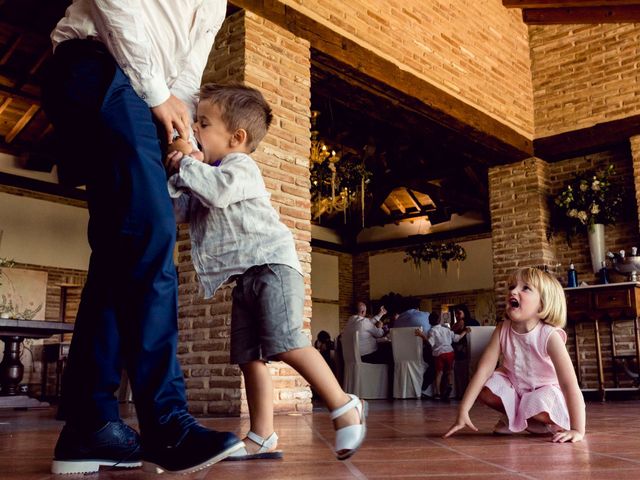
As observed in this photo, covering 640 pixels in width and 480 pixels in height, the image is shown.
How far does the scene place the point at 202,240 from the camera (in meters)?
1.77

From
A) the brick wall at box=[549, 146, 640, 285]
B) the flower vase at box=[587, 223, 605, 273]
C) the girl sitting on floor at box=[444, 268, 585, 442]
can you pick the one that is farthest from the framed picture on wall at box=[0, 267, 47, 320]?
the girl sitting on floor at box=[444, 268, 585, 442]

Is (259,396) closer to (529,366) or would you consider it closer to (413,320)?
(529,366)

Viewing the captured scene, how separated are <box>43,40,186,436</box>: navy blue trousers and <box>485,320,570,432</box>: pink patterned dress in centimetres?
156

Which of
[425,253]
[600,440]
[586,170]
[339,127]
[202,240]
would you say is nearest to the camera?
[202,240]

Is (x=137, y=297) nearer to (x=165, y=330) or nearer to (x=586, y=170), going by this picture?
(x=165, y=330)

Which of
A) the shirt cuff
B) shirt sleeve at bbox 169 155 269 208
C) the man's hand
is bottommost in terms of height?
shirt sleeve at bbox 169 155 269 208

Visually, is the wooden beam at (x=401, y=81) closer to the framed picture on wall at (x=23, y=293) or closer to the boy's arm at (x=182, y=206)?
the boy's arm at (x=182, y=206)

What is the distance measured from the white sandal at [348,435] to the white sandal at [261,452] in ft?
0.85

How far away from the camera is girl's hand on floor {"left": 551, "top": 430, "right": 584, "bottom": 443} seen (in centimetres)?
230

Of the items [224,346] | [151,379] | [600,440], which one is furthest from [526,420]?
[224,346]

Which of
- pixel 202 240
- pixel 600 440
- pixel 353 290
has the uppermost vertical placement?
pixel 353 290

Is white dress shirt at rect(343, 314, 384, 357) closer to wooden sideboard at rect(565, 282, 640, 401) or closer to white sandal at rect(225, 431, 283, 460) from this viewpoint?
wooden sideboard at rect(565, 282, 640, 401)

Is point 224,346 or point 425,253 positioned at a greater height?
point 425,253

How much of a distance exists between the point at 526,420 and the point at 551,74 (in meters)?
6.91
